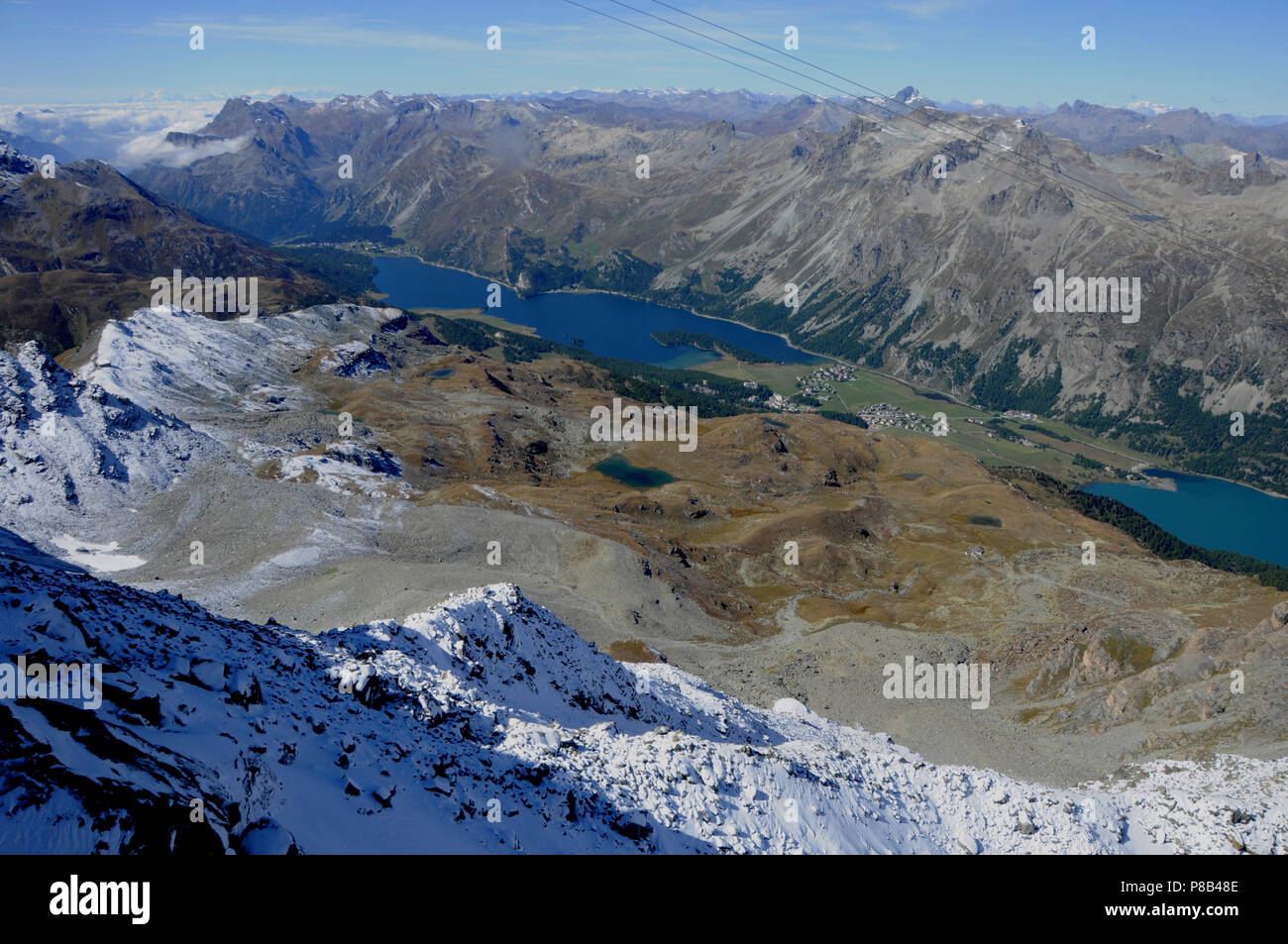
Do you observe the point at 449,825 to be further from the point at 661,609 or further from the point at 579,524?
the point at 579,524

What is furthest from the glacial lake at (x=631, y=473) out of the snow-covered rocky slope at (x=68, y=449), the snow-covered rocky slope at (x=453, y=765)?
the snow-covered rocky slope at (x=453, y=765)

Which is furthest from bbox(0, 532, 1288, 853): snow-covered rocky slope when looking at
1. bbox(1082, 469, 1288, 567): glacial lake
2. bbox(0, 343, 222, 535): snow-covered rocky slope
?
bbox(1082, 469, 1288, 567): glacial lake

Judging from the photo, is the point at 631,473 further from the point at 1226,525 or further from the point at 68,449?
the point at 1226,525

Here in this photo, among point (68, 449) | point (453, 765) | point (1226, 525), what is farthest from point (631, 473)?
point (1226, 525)

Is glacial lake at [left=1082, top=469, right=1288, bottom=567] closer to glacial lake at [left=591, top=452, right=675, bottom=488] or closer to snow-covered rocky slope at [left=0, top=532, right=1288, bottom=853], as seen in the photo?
glacial lake at [left=591, top=452, right=675, bottom=488]

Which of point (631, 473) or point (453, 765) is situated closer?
point (453, 765)

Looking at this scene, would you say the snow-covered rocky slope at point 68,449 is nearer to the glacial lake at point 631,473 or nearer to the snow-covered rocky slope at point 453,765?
the snow-covered rocky slope at point 453,765

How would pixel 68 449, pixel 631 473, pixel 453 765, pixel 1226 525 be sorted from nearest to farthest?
pixel 453 765 → pixel 68 449 → pixel 631 473 → pixel 1226 525
